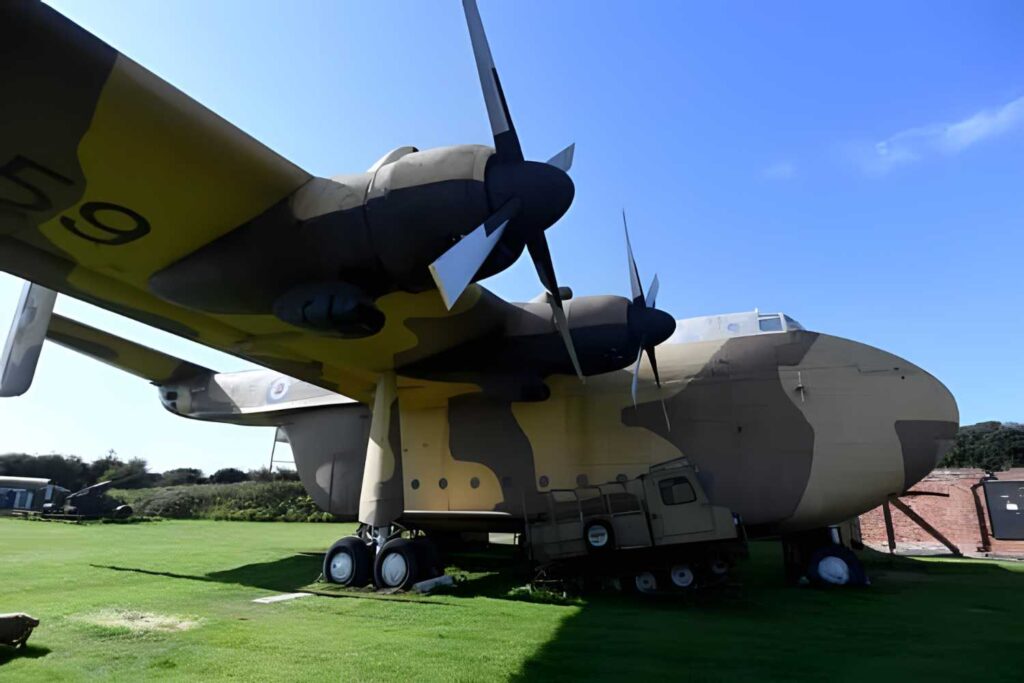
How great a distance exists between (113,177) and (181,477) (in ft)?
170

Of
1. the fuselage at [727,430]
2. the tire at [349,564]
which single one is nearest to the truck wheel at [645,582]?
the fuselage at [727,430]

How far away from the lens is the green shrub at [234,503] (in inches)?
1118

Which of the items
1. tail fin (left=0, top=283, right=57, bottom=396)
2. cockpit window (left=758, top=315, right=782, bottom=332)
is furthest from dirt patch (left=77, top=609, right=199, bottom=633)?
cockpit window (left=758, top=315, right=782, bottom=332)

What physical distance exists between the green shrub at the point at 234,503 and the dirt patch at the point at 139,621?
869 inches

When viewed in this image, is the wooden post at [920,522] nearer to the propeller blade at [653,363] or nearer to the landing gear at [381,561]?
the propeller blade at [653,363]

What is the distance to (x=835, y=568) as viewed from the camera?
29.2 ft

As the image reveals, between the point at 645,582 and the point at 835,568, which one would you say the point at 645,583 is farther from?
the point at 835,568

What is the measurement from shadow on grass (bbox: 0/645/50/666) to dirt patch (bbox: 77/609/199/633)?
940 mm

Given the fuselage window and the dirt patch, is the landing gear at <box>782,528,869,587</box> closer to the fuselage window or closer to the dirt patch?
the fuselage window

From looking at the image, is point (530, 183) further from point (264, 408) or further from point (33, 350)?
point (264, 408)

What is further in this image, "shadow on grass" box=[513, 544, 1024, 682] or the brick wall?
the brick wall

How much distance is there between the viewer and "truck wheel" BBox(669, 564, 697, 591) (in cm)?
789

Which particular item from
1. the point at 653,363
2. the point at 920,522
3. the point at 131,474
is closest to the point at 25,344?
the point at 653,363

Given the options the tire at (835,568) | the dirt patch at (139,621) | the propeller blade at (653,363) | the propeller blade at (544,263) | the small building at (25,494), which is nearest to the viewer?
the dirt patch at (139,621)
